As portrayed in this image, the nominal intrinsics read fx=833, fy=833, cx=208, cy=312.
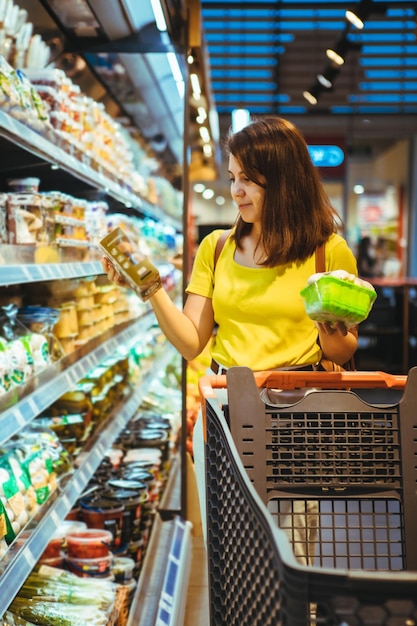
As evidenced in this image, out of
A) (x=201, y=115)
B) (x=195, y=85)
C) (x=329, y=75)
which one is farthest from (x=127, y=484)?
(x=329, y=75)

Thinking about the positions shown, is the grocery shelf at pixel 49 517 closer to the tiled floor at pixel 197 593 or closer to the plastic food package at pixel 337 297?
the tiled floor at pixel 197 593

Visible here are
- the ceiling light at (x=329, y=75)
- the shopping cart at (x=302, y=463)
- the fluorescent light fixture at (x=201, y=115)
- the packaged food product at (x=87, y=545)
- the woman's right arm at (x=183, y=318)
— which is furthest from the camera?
the ceiling light at (x=329, y=75)

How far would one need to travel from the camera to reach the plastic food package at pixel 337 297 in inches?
62.8

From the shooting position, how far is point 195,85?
4812mm

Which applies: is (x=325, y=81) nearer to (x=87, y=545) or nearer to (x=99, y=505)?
(x=99, y=505)

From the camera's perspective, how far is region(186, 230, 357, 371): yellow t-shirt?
6.67 feet

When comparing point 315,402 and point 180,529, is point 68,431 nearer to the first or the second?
point 180,529

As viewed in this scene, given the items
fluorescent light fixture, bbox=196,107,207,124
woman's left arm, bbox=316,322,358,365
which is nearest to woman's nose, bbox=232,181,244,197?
woman's left arm, bbox=316,322,358,365

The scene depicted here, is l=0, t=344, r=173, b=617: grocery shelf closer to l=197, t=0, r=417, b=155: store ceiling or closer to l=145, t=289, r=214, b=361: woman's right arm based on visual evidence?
l=145, t=289, r=214, b=361: woman's right arm

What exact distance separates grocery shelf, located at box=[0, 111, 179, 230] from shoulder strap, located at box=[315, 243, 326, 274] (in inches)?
29.3

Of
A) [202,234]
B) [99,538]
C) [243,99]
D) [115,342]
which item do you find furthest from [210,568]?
[243,99]

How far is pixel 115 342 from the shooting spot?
3.32 metres

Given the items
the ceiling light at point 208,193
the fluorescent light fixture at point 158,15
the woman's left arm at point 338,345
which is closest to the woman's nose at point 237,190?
the woman's left arm at point 338,345

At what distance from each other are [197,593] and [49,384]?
1.27 meters
